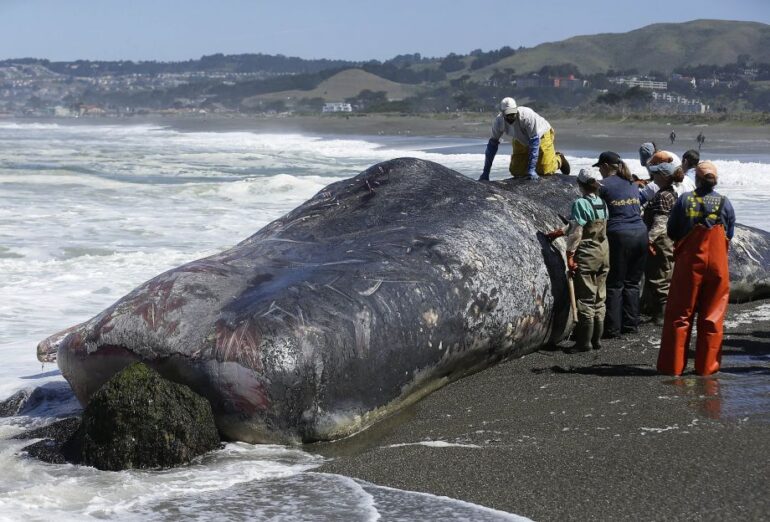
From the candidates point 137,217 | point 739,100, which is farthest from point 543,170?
point 739,100

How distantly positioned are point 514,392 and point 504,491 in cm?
199

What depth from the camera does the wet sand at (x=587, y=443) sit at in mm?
5418

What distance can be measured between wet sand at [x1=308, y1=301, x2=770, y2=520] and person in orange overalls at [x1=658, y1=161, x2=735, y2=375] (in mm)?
191

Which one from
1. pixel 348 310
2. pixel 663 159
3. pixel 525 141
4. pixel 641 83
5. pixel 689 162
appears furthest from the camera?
pixel 641 83

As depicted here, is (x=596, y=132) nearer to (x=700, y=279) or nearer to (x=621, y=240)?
(x=621, y=240)

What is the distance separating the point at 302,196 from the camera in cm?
2467

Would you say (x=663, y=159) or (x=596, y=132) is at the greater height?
(x=663, y=159)

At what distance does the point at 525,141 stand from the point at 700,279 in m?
3.16

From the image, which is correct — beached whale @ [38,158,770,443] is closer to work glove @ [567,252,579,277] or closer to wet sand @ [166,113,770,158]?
work glove @ [567,252,579,277]

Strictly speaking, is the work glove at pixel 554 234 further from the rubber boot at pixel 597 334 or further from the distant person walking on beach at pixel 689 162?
the distant person walking on beach at pixel 689 162

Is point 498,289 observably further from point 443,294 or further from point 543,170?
point 543,170

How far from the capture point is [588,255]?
28.9ft

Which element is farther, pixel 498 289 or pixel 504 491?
pixel 498 289

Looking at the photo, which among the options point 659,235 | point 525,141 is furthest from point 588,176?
point 525,141
